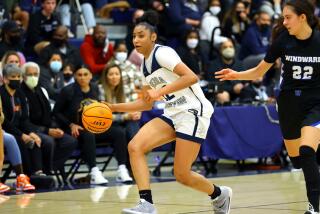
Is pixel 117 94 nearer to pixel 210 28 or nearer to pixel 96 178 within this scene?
pixel 96 178

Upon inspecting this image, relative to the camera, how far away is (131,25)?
17.4m

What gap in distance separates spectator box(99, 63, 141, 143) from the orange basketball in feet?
16.2

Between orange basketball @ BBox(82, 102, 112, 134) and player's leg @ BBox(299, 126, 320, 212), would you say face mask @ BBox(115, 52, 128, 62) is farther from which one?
player's leg @ BBox(299, 126, 320, 212)

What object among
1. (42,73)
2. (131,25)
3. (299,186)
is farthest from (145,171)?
(131,25)

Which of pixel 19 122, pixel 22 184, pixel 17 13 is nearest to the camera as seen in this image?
pixel 22 184

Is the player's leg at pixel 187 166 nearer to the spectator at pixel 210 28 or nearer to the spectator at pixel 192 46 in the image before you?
the spectator at pixel 192 46

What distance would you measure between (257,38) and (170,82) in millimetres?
10587

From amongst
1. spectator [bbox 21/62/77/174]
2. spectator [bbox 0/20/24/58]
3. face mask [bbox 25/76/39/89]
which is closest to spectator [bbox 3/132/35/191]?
spectator [bbox 21/62/77/174]

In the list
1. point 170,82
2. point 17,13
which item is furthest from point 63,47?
point 170,82

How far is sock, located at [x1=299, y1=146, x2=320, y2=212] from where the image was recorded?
7148 mm

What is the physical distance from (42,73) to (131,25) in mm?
4287

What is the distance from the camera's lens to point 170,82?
7.64 meters

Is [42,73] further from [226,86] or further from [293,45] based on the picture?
[293,45]

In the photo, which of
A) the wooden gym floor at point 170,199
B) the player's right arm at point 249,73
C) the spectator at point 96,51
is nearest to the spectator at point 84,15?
the spectator at point 96,51
